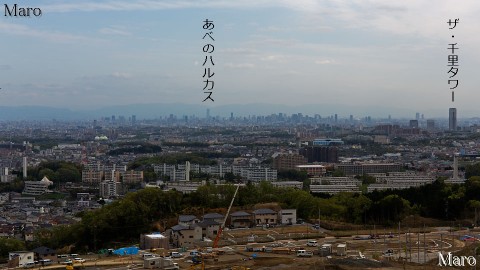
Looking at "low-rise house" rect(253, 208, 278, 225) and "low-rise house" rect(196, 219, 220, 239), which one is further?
"low-rise house" rect(253, 208, 278, 225)

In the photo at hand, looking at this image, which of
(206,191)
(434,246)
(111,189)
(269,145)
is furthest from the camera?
(269,145)

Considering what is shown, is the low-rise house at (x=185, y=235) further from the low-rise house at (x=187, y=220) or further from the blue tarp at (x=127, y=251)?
the blue tarp at (x=127, y=251)

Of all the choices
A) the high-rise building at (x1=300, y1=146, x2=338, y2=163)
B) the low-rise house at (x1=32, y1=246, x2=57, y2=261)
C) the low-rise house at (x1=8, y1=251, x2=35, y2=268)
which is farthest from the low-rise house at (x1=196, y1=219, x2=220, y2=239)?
the high-rise building at (x1=300, y1=146, x2=338, y2=163)

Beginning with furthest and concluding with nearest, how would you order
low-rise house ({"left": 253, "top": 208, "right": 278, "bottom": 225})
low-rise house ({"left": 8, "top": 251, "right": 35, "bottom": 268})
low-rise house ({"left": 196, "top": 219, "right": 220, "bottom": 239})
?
1. low-rise house ({"left": 253, "top": 208, "right": 278, "bottom": 225})
2. low-rise house ({"left": 196, "top": 219, "right": 220, "bottom": 239})
3. low-rise house ({"left": 8, "top": 251, "right": 35, "bottom": 268})

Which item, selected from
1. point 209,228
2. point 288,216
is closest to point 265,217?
point 288,216

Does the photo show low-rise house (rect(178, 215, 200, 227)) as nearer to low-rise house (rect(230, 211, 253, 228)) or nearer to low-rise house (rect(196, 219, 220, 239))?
low-rise house (rect(196, 219, 220, 239))

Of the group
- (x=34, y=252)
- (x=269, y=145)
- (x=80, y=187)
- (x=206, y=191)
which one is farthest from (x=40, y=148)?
(x=34, y=252)

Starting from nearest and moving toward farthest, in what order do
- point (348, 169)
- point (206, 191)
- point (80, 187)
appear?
point (206, 191), point (80, 187), point (348, 169)

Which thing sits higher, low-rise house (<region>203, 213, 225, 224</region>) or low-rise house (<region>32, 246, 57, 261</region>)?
low-rise house (<region>203, 213, 225, 224</region>)

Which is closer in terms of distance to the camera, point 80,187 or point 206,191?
point 206,191

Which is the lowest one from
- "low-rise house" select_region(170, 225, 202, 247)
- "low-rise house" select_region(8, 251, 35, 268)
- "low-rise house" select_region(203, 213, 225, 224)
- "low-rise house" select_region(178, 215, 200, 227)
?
"low-rise house" select_region(8, 251, 35, 268)

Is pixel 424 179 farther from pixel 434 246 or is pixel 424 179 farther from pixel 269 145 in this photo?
pixel 269 145
